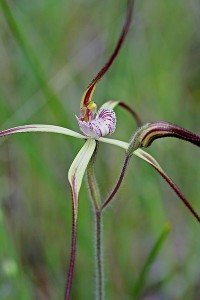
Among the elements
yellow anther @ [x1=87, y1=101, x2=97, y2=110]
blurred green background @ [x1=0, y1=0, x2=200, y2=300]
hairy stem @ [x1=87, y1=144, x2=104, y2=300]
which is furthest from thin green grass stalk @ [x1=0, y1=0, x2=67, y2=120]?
hairy stem @ [x1=87, y1=144, x2=104, y2=300]

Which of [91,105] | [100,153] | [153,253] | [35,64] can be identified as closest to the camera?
[91,105]

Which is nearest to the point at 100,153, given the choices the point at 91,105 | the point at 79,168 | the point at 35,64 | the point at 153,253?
the point at 35,64

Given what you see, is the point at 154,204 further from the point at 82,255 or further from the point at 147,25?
the point at 147,25

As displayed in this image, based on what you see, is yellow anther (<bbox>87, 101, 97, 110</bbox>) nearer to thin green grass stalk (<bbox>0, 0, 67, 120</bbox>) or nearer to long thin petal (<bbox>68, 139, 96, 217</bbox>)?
long thin petal (<bbox>68, 139, 96, 217</bbox>)

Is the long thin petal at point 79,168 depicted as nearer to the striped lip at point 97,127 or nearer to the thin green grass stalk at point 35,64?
the striped lip at point 97,127

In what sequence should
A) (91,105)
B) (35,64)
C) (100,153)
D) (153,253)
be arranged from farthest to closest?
(100,153), (35,64), (153,253), (91,105)

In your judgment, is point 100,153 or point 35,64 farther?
point 100,153

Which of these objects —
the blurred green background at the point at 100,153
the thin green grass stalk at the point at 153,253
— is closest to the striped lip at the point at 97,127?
the thin green grass stalk at the point at 153,253

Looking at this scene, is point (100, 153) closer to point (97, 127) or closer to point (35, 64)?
point (35, 64)

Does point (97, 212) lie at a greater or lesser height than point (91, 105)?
lesser
